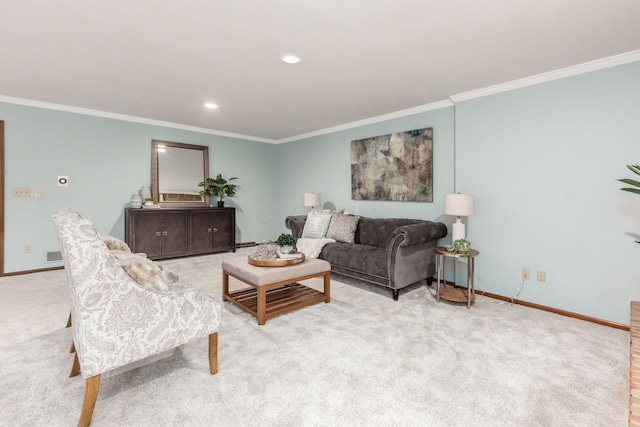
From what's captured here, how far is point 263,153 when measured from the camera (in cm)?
661

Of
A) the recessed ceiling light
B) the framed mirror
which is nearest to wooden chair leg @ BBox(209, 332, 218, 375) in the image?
the recessed ceiling light

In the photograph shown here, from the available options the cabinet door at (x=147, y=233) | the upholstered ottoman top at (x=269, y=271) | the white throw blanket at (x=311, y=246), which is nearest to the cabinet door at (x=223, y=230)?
the cabinet door at (x=147, y=233)

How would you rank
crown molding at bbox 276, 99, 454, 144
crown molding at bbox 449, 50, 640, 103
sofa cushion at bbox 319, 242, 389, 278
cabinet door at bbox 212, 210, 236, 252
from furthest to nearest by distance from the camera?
cabinet door at bbox 212, 210, 236, 252 < crown molding at bbox 276, 99, 454, 144 < sofa cushion at bbox 319, 242, 389, 278 < crown molding at bbox 449, 50, 640, 103

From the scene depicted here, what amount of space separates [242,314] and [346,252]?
1.51m

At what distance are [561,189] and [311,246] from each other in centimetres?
286

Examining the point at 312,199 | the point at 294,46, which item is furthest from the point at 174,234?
the point at 294,46

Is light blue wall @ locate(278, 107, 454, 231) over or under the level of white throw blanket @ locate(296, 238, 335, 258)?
over

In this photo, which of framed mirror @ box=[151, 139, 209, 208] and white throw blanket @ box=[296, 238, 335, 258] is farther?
framed mirror @ box=[151, 139, 209, 208]

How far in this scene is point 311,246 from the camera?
13.8 ft

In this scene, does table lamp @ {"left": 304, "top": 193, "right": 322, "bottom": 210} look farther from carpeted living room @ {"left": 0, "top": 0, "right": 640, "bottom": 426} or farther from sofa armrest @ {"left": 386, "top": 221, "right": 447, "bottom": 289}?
sofa armrest @ {"left": 386, "top": 221, "right": 447, "bottom": 289}

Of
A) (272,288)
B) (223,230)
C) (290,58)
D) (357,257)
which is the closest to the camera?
(290,58)

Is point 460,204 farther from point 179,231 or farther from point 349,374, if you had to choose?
point 179,231

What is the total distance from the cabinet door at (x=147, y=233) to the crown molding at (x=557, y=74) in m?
4.71

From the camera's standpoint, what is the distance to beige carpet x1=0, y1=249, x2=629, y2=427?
1566 millimetres
